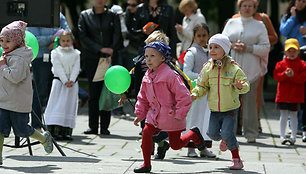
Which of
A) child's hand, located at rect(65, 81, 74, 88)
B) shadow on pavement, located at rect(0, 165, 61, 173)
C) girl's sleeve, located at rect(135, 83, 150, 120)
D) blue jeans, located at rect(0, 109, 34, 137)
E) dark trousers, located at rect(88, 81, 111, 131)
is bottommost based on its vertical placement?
dark trousers, located at rect(88, 81, 111, 131)

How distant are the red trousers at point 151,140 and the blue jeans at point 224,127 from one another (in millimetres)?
240

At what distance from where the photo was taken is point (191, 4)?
12.0 m

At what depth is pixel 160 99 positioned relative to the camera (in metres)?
6.93

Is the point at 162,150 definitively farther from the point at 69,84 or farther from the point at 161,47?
the point at 69,84

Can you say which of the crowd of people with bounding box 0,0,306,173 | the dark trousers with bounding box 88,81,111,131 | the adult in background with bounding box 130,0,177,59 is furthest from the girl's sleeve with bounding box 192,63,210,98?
the dark trousers with bounding box 88,81,111,131

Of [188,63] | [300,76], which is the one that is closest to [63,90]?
[188,63]

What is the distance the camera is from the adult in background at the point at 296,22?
11.5 m

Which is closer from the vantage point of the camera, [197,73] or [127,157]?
[127,157]

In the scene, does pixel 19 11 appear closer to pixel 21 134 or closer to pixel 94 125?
pixel 21 134

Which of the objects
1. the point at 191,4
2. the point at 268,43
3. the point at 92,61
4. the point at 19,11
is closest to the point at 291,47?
the point at 268,43

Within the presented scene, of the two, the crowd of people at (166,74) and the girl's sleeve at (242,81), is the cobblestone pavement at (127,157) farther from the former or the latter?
the girl's sleeve at (242,81)

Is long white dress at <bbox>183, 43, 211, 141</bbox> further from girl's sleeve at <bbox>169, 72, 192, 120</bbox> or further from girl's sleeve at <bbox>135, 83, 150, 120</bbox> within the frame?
girl's sleeve at <bbox>169, 72, 192, 120</bbox>

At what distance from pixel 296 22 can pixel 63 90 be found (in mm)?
4282

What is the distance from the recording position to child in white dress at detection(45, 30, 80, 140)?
10.3 meters
